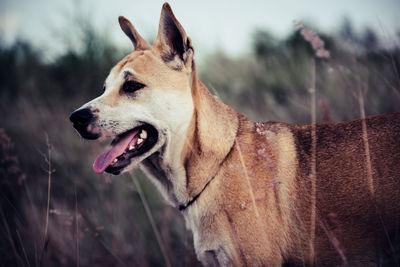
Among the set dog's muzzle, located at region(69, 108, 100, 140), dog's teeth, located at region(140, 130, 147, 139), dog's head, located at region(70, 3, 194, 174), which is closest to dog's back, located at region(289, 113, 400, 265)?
dog's head, located at region(70, 3, 194, 174)

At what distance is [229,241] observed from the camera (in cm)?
184

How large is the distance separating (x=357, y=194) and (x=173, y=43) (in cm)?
179

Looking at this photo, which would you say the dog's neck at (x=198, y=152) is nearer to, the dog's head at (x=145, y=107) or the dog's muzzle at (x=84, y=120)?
the dog's head at (x=145, y=107)

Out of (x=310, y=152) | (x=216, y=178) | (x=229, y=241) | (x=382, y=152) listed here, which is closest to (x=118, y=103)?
(x=216, y=178)

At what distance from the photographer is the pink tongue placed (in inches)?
78.0

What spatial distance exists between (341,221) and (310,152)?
0.51 m

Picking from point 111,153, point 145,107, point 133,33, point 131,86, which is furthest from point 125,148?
point 133,33

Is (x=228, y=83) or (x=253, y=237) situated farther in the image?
(x=228, y=83)

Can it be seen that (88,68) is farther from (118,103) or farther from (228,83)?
(118,103)

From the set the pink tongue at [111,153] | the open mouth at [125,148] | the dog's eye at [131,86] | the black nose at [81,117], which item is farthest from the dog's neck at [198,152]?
the black nose at [81,117]

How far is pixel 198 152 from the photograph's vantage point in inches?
80.4

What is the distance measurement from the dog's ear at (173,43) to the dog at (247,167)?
11 millimetres

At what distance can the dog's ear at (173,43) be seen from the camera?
7.01 ft

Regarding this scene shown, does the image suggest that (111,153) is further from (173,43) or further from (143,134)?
(173,43)
